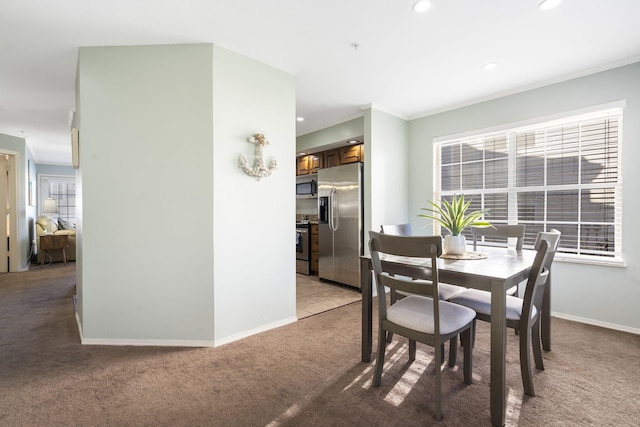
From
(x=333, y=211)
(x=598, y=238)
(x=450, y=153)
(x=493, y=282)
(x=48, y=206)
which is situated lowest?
(x=493, y=282)

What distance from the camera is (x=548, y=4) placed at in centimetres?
210

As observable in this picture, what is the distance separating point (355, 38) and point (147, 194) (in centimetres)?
215

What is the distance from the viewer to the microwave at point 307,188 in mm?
5680

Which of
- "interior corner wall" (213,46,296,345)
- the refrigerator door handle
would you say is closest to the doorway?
"interior corner wall" (213,46,296,345)

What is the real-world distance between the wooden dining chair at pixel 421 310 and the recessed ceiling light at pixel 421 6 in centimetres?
158

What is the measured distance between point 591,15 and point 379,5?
1.54 meters

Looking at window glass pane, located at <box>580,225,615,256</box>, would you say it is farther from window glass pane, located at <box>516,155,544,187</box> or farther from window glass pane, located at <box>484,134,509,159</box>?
window glass pane, located at <box>484,134,509,159</box>

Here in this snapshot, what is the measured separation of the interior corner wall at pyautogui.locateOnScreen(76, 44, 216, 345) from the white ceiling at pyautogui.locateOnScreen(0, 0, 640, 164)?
0.25 m

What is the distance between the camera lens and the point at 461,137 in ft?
13.2

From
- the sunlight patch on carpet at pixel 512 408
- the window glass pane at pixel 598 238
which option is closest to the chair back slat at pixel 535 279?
the sunlight patch on carpet at pixel 512 408

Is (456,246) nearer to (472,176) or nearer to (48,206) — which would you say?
(472,176)

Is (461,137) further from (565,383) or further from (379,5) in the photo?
(565,383)

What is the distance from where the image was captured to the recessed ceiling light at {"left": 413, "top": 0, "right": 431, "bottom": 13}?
6.82 ft

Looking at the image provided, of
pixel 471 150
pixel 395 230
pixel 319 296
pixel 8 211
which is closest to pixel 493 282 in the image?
pixel 395 230
